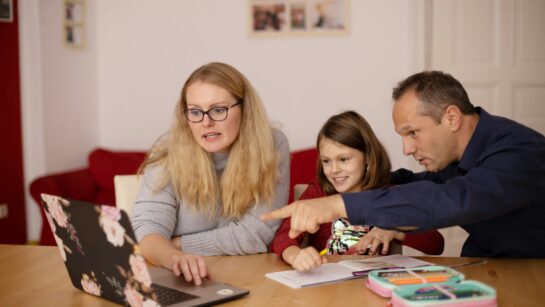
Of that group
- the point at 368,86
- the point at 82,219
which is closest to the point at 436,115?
the point at 82,219

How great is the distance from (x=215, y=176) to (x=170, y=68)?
8.47 ft

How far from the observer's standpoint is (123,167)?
429cm

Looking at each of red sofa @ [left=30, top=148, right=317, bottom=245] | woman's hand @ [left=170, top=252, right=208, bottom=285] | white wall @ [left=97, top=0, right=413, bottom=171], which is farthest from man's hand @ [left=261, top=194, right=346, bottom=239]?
white wall @ [left=97, top=0, right=413, bottom=171]

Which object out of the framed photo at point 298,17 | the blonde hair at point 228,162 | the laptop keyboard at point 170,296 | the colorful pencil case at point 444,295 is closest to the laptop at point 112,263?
the laptop keyboard at point 170,296

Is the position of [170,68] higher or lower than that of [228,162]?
higher

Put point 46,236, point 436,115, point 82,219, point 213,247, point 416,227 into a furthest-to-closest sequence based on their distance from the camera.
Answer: point 46,236 < point 213,247 < point 436,115 < point 416,227 < point 82,219

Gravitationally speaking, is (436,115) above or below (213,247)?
above

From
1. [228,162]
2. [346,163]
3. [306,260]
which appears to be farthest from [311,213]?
[346,163]

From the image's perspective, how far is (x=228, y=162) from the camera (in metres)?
2.12

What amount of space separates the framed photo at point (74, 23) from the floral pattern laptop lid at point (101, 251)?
315 centimetres

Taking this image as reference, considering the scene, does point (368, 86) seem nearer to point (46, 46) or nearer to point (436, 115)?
point (46, 46)

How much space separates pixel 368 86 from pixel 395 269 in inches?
111

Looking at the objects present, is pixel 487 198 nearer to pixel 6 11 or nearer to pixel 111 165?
pixel 111 165

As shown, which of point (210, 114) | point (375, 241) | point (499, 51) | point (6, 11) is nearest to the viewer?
point (375, 241)
